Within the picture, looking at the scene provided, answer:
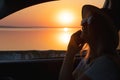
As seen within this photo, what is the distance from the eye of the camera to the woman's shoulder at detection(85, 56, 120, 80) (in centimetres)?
146

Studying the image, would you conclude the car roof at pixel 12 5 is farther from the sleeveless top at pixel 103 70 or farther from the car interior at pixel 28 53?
the sleeveless top at pixel 103 70

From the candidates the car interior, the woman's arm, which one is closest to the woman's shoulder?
the woman's arm

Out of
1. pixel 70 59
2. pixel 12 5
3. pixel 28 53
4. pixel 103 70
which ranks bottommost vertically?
pixel 28 53

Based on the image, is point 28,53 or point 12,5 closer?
point 12,5

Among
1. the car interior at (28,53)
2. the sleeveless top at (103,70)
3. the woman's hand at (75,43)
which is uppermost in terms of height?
the sleeveless top at (103,70)

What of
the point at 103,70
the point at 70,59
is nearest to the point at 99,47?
the point at 103,70

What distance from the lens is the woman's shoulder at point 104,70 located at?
146 centimetres

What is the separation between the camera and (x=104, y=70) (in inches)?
58.5

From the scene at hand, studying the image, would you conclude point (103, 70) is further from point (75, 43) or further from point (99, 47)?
point (75, 43)

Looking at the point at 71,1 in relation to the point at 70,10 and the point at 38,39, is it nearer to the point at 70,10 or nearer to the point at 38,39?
the point at 70,10

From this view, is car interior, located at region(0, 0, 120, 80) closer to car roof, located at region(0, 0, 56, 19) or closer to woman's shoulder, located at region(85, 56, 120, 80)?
car roof, located at region(0, 0, 56, 19)

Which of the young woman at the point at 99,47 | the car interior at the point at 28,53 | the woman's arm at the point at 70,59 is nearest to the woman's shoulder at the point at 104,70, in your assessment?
the young woman at the point at 99,47

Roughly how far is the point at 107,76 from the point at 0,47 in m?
1.03

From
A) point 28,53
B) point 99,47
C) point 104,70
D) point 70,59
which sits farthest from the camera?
point 28,53
